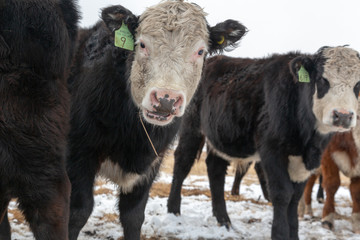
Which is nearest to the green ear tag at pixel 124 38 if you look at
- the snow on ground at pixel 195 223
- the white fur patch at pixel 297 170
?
the snow on ground at pixel 195 223

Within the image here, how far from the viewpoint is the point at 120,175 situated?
138 inches

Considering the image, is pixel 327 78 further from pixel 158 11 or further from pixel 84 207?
pixel 84 207

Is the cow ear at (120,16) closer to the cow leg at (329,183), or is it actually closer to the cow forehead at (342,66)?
the cow forehead at (342,66)

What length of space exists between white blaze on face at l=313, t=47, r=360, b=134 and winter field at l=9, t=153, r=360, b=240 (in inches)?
78.4

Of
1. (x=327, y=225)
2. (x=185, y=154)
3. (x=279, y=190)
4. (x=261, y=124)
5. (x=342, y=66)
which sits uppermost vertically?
(x=342, y=66)

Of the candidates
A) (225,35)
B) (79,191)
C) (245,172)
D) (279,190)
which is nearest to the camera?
(79,191)

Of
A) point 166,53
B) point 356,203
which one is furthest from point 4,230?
point 356,203

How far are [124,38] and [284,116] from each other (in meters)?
2.81

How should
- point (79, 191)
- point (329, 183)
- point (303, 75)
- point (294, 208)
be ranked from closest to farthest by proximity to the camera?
point (79, 191), point (303, 75), point (294, 208), point (329, 183)

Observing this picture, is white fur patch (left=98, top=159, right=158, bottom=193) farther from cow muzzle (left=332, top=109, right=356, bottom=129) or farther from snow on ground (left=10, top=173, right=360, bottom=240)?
cow muzzle (left=332, top=109, right=356, bottom=129)

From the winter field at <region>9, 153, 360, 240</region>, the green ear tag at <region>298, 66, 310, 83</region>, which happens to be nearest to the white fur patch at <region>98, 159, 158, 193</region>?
the winter field at <region>9, 153, 360, 240</region>

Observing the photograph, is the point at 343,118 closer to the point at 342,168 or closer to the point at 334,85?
the point at 334,85

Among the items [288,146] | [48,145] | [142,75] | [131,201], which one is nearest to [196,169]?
[288,146]

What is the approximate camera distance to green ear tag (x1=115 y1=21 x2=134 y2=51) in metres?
3.18
